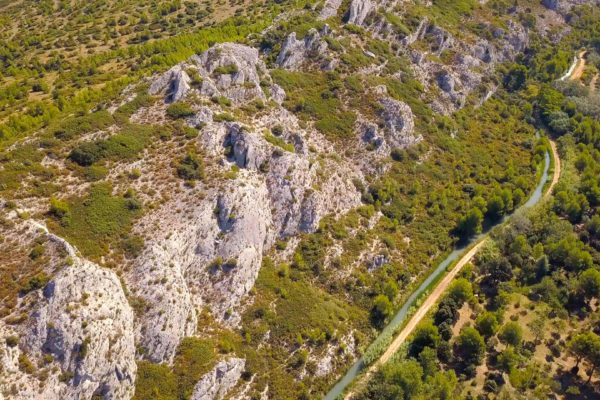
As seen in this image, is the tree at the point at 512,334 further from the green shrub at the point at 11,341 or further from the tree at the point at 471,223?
the green shrub at the point at 11,341

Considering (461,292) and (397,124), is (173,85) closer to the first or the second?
(397,124)

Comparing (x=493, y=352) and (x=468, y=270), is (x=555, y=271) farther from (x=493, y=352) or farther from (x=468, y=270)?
(x=493, y=352)

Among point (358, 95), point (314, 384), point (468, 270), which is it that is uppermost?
point (358, 95)

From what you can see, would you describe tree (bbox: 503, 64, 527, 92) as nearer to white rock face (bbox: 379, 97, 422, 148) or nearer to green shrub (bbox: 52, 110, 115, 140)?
white rock face (bbox: 379, 97, 422, 148)

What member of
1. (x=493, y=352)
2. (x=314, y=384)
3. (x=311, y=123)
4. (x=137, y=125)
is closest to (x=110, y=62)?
(x=137, y=125)

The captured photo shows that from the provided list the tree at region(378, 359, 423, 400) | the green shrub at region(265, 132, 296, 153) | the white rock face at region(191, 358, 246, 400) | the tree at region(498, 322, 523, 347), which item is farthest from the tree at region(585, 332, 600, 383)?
the green shrub at region(265, 132, 296, 153)

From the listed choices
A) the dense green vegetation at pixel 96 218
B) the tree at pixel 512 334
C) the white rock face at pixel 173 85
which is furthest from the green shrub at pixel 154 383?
the tree at pixel 512 334
